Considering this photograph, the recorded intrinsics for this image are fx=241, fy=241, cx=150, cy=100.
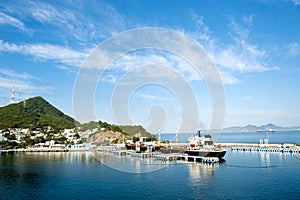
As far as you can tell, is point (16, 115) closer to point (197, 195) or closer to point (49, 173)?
point (49, 173)

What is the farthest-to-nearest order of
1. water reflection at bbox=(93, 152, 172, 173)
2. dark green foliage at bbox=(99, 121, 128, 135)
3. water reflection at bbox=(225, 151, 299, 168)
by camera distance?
dark green foliage at bbox=(99, 121, 128, 135), water reflection at bbox=(225, 151, 299, 168), water reflection at bbox=(93, 152, 172, 173)

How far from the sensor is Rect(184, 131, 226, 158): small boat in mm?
51375

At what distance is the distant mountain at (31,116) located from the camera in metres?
118

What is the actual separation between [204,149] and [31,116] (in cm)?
11087

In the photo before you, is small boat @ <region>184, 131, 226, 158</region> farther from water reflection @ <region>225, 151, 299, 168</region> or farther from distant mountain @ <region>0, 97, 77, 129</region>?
distant mountain @ <region>0, 97, 77, 129</region>

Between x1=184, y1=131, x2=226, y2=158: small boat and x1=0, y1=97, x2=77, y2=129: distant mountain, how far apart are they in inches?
3262

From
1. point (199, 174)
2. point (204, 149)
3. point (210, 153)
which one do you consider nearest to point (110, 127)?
point (204, 149)

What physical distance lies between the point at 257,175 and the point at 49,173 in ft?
107

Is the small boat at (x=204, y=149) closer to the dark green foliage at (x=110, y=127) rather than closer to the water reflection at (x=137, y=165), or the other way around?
the water reflection at (x=137, y=165)

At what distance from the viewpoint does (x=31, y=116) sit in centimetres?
13312

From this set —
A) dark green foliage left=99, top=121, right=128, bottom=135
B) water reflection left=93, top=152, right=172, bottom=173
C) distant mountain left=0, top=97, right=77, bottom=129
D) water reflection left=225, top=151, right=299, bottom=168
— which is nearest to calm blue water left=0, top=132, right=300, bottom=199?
water reflection left=225, top=151, right=299, bottom=168

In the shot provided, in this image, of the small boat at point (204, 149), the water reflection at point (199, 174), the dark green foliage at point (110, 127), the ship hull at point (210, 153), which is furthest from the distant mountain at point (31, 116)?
the water reflection at point (199, 174)

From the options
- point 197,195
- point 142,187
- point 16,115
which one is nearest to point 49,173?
point 142,187

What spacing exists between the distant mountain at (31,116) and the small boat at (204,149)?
3262 inches
